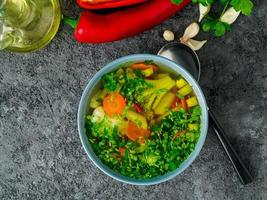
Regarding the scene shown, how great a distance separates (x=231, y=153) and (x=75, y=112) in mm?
374

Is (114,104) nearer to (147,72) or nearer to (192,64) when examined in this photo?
(147,72)

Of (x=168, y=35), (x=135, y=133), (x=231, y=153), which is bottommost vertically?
(x=231, y=153)

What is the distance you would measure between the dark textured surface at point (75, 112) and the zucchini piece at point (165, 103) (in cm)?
13

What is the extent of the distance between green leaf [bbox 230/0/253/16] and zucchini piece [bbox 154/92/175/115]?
23cm

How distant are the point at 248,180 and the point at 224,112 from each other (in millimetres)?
167

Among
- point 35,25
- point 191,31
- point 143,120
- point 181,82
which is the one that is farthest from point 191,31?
point 35,25

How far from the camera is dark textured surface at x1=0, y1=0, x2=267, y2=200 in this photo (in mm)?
1510

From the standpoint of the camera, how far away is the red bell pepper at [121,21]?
1.45 meters

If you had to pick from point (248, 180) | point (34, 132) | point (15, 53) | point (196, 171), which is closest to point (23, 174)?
point (34, 132)

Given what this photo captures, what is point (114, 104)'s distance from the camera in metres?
1.41

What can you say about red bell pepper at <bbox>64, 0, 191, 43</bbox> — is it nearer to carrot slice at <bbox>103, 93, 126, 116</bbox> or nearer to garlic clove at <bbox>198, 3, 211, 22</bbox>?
garlic clove at <bbox>198, 3, 211, 22</bbox>

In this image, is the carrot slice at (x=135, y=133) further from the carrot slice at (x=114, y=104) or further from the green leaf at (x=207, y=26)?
the green leaf at (x=207, y=26)

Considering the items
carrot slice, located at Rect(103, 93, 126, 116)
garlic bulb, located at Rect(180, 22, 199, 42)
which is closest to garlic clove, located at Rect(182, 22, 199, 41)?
garlic bulb, located at Rect(180, 22, 199, 42)

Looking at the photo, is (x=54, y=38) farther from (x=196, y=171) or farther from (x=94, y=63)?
(x=196, y=171)
